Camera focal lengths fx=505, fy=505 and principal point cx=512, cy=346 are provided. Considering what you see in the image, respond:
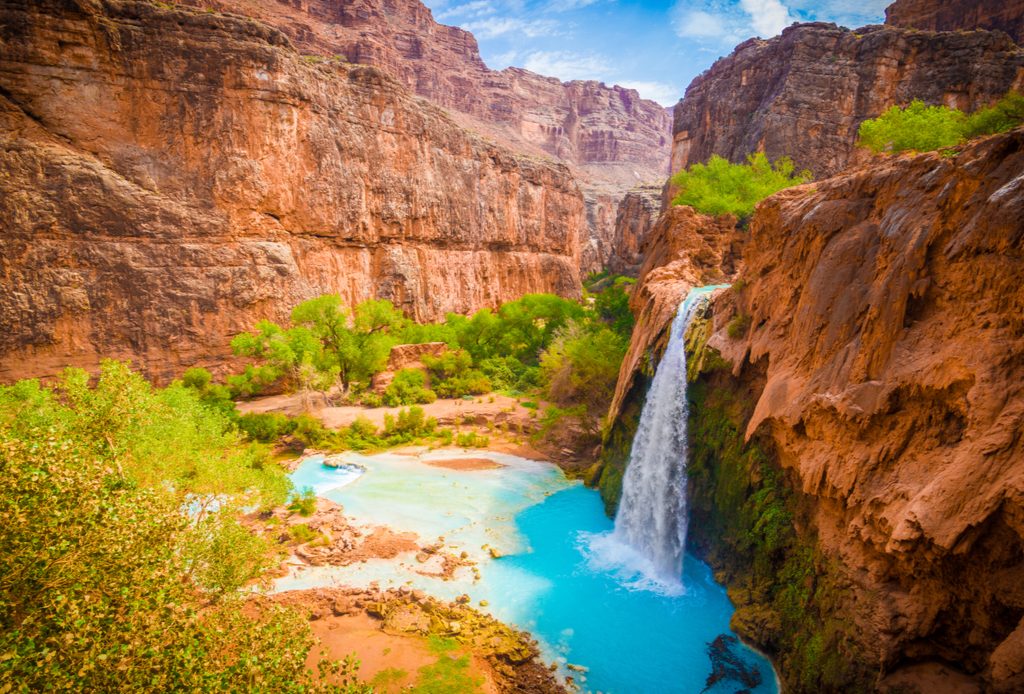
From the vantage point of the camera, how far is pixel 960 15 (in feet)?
130

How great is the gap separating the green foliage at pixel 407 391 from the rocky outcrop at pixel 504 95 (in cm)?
3997

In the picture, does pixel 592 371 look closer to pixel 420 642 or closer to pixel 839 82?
pixel 420 642

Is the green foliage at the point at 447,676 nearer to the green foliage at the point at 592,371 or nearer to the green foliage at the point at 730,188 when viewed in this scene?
the green foliage at the point at 592,371

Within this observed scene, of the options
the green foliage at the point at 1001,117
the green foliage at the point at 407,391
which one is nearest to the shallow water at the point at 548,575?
the green foliage at the point at 407,391

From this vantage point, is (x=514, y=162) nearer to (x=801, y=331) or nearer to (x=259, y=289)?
(x=259, y=289)

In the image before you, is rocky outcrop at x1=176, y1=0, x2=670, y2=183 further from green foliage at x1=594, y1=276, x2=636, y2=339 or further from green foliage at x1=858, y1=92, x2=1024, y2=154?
green foliage at x1=858, y1=92, x2=1024, y2=154

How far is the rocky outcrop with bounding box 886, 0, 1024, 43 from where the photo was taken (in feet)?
121

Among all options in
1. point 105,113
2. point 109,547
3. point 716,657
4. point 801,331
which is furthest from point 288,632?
point 105,113

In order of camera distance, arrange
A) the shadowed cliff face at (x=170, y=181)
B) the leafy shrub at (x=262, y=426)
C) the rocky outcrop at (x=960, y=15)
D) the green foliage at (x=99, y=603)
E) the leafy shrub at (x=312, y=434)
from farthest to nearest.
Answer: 1. the rocky outcrop at (x=960, y=15)
2. the shadowed cliff face at (x=170, y=181)
3. the leafy shrub at (x=312, y=434)
4. the leafy shrub at (x=262, y=426)
5. the green foliage at (x=99, y=603)

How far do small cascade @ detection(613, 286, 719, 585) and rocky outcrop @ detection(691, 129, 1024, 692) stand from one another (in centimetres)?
234

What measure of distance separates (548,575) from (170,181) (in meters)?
29.6

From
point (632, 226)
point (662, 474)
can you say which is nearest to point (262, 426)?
point (662, 474)

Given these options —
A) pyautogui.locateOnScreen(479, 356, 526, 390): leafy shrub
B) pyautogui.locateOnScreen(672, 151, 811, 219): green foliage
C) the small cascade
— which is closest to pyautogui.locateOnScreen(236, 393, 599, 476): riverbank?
pyautogui.locateOnScreen(479, 356, 526, 390): leafy shrub

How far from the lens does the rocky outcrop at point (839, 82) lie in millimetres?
32875
